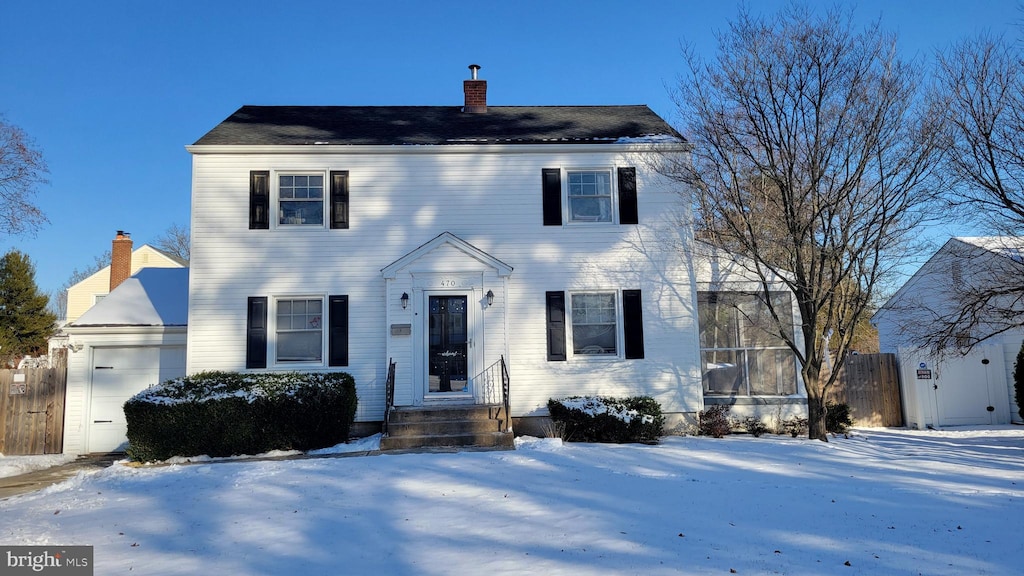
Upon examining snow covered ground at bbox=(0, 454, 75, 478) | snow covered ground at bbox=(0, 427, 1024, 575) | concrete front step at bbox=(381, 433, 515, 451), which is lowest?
snow covered ground at bbox=(0, 454, 75, 478)

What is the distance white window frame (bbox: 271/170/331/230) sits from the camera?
1281 centimetres

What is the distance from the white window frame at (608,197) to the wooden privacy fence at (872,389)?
7.20 m

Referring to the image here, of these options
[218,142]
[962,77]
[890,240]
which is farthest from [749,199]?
[218,142]

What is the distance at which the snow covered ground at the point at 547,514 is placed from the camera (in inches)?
212

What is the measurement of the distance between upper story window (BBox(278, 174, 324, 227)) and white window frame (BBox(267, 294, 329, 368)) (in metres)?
1.51

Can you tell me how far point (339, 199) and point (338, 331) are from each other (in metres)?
2.67

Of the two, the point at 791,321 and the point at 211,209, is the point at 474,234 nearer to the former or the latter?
the point at 211,209

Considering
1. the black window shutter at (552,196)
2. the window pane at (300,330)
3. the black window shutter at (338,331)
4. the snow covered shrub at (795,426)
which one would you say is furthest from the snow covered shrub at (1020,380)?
the window pane at (300,330)

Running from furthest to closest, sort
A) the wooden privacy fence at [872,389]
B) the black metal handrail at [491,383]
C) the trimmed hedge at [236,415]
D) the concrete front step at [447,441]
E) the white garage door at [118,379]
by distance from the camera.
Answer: the wooden privacy fence at [872,389] → the white garage door at [118,379] → the black metal handrail at [491,383] → the concrete front step at [447,441] → the trimmed hedge at [236,415]

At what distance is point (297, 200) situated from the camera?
508 inches

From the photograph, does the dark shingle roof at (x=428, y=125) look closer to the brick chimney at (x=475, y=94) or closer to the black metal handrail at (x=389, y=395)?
the brick chimney at (x=475, y=94)

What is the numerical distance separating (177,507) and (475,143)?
340 inches

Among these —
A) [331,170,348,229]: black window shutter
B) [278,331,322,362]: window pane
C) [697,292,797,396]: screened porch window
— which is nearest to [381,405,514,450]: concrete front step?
[278,331,322,362]: window pane

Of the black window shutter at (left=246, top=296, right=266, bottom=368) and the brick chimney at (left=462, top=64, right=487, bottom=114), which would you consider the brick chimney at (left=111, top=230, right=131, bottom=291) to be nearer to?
the black window shutter at (left=246, top=296, right=266, bottom=368)
